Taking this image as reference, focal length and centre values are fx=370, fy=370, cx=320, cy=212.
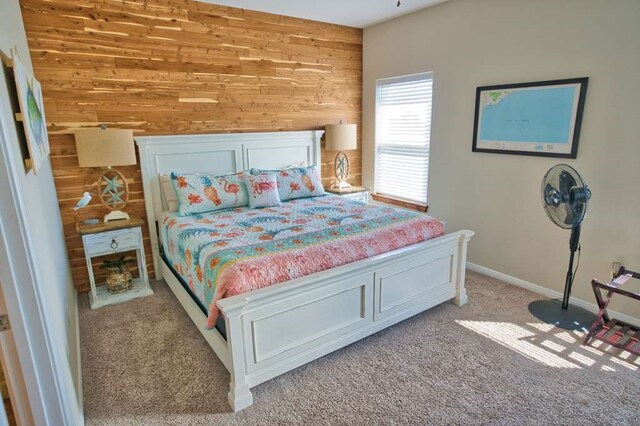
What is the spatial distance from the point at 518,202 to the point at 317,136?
2.33 meters

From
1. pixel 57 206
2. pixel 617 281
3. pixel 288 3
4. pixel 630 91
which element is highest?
pixel 288 3

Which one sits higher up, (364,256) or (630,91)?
(630,91)

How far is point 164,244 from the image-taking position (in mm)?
3383

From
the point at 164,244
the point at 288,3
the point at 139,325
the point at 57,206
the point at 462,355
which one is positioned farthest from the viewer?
the point at 288,3

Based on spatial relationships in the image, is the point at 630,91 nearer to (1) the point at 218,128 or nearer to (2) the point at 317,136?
(2) the point at 317,136

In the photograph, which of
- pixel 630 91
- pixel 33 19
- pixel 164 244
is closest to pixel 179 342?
pixel 164 244

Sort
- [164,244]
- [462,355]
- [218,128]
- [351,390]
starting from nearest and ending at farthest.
Answer: 1. [351,390]
2. [462,355]
3. [164,244]
4. [218,128]

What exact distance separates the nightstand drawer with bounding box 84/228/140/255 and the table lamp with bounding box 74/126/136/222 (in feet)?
0.58

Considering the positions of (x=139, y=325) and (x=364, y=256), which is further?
(x=139, y=325)

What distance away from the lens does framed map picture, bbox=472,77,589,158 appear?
2820mm

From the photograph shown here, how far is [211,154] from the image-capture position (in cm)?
379

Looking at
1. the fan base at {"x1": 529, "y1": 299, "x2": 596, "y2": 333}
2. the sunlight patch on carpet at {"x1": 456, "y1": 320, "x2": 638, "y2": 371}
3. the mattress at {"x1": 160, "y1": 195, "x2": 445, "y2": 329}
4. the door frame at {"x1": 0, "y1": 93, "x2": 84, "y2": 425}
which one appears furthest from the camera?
the fan base at {"x1": 529, "y1": 299, "x2": 596, "y2": 333}

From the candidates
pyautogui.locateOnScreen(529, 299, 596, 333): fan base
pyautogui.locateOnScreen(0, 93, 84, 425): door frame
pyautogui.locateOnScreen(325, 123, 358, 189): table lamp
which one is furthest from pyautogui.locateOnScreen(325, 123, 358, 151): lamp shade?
pyautogui.locateOnScreen(0, 93, 84, 425): door frame

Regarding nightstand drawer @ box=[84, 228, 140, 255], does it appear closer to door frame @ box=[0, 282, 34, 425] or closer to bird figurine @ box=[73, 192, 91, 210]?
bird figurine @ box=[73, 192, 91, 210]
